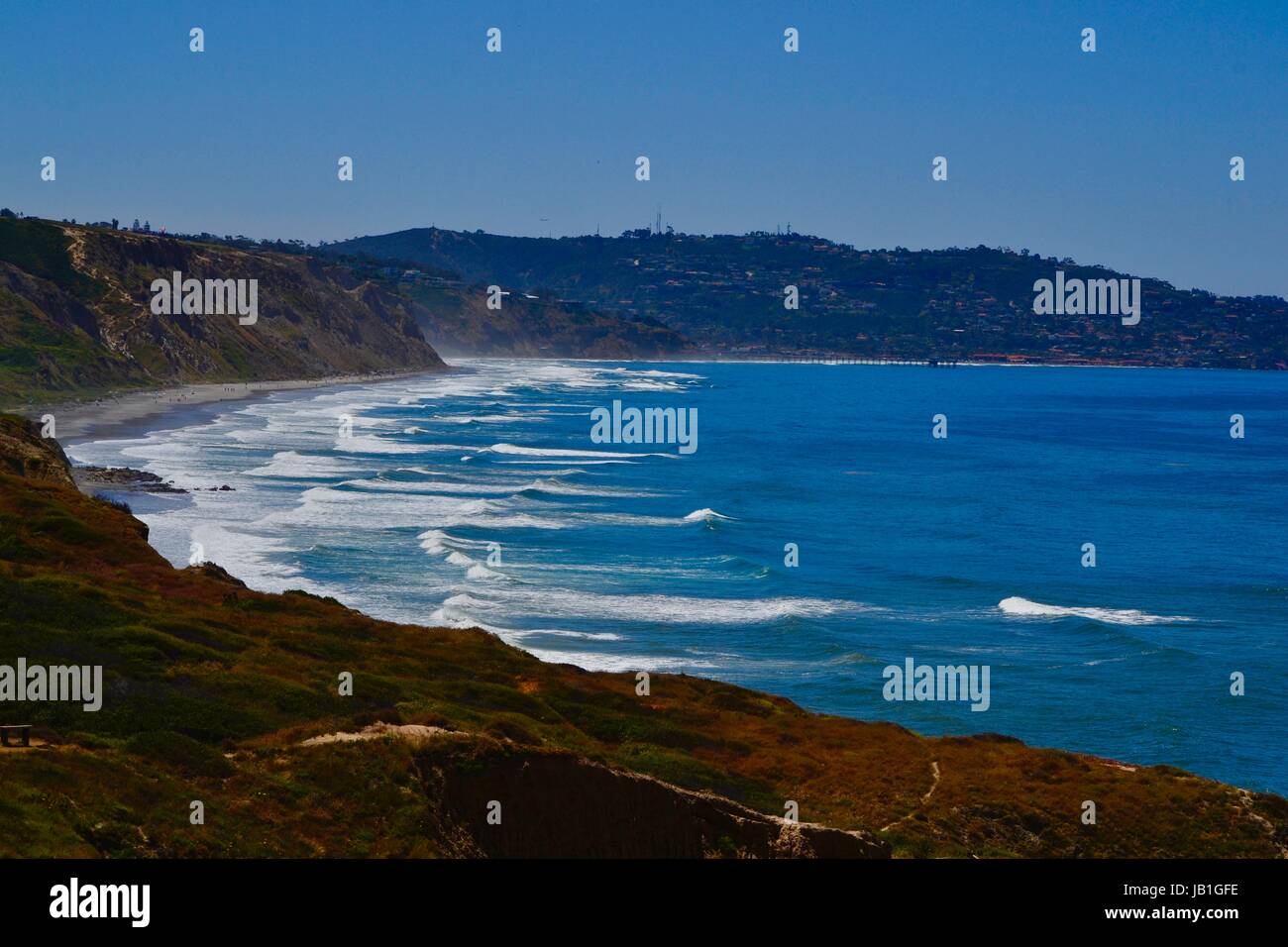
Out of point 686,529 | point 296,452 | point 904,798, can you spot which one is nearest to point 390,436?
point 296,452

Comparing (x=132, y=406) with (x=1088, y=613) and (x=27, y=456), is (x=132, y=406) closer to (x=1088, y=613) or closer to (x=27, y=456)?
(x=27, y=456)

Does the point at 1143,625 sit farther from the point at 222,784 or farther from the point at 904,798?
the point at 222,784

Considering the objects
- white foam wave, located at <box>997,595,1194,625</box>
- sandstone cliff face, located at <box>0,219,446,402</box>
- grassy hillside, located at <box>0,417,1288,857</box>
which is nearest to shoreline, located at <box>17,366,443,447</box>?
sandstone cliff face, located at <box>0,219,446,402</box>

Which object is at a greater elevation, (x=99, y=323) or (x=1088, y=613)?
(x=99, y=323)

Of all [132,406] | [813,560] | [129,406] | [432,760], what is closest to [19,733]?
[432,760]

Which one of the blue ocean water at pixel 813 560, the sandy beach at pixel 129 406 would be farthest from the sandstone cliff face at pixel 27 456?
the sandy beach at pixel 129 406

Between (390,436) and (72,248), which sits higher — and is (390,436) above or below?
below

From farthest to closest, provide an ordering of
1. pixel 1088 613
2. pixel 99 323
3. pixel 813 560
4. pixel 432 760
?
pixel 99 323
pixel 813 560
pixel 1088 613
pixel 432 760
